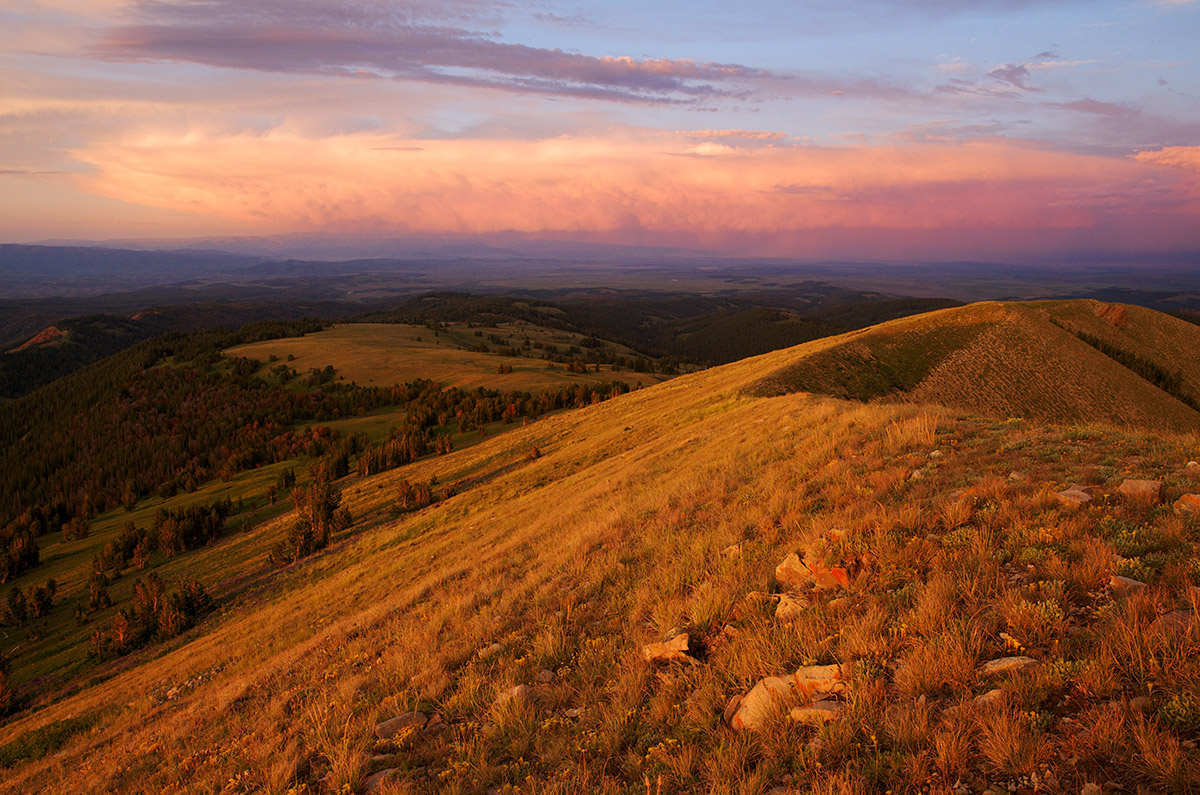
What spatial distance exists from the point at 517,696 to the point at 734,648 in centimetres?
237

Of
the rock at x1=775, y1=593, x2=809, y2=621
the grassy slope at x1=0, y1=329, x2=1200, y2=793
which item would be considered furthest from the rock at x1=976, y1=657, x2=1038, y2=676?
the rock at x1=775, y1=593, x2=809, y2=621

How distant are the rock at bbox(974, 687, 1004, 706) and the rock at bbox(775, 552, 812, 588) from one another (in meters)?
2.48

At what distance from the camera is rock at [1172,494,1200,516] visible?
590 centimetres

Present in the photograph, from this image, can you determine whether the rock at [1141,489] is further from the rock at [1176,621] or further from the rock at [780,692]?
the rock at [780,692]

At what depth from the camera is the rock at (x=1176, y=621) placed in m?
4.04

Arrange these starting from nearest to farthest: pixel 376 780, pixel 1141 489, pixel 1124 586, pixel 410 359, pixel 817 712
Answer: pixel 817 712, pixel 1124 586, pixel 376 780, pixel 1141 489, pixel 410 359

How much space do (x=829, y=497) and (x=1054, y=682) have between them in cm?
487

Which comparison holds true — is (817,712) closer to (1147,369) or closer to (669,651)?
(669,651)

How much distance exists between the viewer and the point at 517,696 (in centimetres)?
558

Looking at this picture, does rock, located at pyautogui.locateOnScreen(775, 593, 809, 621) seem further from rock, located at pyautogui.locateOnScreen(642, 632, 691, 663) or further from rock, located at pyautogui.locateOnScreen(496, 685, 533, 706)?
rock, located at pyautogui.locateOnScreen(496, 685, 533, 706)

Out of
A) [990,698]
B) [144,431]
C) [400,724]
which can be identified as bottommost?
[144,431]

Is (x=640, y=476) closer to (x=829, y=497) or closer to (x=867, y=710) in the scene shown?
(x=829, y=497)

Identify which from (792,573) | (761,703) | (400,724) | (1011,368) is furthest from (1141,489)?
(1011,368)

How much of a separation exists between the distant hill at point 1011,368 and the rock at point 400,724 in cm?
2099
